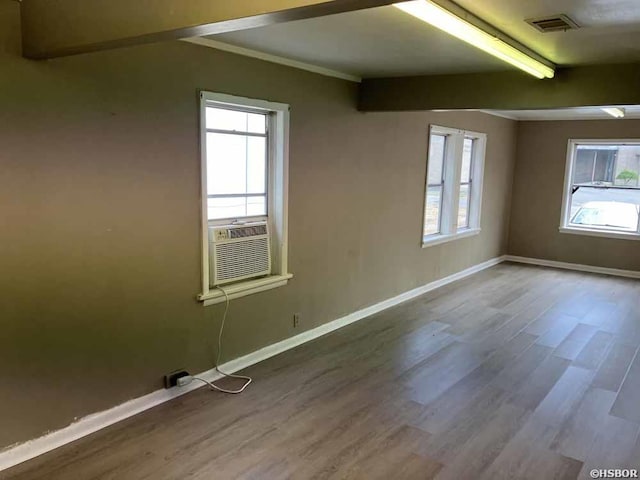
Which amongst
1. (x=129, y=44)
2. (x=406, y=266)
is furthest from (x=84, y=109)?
(x=406, y=266)

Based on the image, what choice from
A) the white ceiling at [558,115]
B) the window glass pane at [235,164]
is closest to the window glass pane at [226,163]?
the window glass pane at [235,164]

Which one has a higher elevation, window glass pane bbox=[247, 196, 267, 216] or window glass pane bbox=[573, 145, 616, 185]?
window glass pane bbox=[573, 145, 616, 185]

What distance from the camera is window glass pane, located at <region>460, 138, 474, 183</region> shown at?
7019 millimetres

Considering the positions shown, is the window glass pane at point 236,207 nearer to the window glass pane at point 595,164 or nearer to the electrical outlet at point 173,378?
the electrical outlet at point 173,378

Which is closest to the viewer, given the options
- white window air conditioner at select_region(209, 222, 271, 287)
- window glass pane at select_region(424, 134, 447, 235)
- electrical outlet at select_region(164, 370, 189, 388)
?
electrical outlet at select_region(164, 370, 189, 388)

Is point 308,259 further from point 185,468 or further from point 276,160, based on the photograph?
point 185,468

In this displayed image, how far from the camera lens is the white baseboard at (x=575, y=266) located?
24.4 feet

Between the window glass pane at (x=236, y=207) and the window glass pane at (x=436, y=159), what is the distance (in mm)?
2817

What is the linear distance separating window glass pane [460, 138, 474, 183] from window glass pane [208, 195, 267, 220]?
3.88 meters

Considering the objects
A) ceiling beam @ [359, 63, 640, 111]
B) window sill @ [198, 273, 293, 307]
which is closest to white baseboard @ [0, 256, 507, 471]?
window sill @ [198, 273, 293, 307]

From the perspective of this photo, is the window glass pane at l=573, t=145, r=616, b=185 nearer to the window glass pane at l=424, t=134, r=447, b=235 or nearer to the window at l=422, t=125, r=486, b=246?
the window at l=422, t=125, r=486, b=246

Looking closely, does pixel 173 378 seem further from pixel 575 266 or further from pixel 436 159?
pixel 575 266

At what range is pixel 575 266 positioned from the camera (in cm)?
784

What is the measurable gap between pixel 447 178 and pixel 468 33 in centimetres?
414
